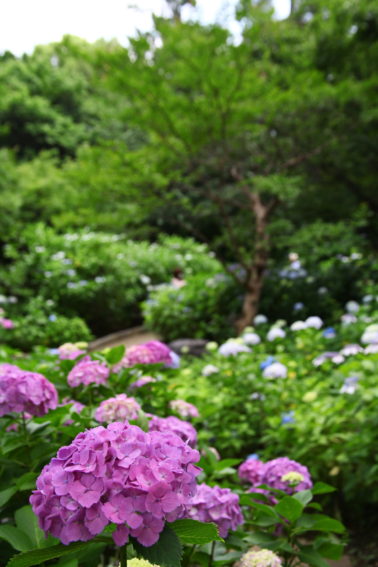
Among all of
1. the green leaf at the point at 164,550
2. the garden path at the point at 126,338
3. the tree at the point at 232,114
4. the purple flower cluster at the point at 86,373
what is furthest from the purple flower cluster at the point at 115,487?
the garden path at the point at 126,338

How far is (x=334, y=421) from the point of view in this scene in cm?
238

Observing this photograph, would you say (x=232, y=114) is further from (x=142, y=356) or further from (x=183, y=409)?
(x=183, y=409)

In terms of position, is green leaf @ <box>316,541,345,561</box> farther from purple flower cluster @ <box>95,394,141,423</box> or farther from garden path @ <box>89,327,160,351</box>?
garden path @ <box>89,327,160,351</box>

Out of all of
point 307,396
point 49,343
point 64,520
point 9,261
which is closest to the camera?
point 64,520

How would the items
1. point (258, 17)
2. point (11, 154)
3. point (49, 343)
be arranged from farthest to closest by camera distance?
1. point (11, 154)
2. point (49, 343)
3. point (258, 17)

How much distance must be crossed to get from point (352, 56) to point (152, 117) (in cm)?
322

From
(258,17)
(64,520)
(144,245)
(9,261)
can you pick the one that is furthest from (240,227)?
(64,520)

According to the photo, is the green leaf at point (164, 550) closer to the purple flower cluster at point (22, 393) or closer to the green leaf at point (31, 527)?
the green leaf at point (31, 527)

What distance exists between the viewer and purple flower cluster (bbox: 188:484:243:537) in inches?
47.1

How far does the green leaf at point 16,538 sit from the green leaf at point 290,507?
60 cm

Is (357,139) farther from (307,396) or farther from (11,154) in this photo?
(11,154)

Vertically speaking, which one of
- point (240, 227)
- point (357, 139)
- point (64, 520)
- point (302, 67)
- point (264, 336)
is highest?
point (302, 67)

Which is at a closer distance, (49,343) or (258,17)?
(258,17)

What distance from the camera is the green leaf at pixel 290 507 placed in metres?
→ 1.23
